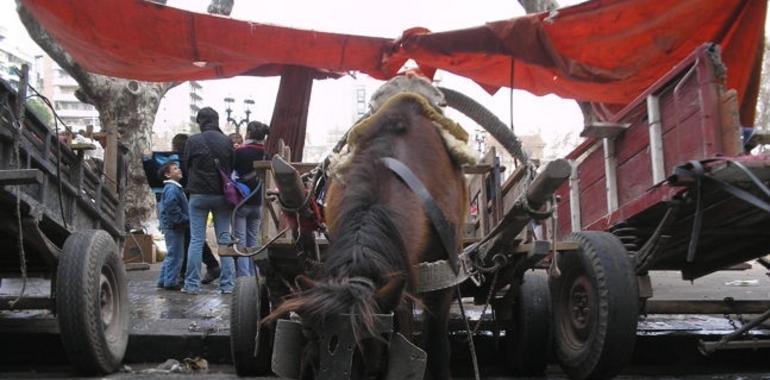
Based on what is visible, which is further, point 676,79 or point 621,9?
point 621,9

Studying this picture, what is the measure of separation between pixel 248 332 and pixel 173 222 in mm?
3611

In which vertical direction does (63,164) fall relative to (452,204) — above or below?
above

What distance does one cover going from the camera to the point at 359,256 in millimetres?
2678

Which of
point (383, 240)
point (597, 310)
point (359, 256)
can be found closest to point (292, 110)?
point (597, 310)

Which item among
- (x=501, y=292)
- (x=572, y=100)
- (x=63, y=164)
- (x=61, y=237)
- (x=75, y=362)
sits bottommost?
(x=75, y=362)

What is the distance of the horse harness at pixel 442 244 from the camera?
3.17 meters

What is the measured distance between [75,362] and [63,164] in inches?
70.4

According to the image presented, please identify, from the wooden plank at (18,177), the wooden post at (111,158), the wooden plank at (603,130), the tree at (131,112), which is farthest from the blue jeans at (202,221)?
the tree at (131,112)

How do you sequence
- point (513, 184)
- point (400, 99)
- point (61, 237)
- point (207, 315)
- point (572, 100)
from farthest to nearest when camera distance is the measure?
point (572, 100) → point (207, 315) → point (61, 237) → point (513, 184) → point (400, 99)

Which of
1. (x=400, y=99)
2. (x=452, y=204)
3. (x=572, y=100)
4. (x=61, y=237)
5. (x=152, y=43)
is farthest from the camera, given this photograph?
(x=572, y=100)

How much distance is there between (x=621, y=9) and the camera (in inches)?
266

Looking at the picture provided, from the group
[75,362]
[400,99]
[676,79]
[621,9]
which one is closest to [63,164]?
[75,362]

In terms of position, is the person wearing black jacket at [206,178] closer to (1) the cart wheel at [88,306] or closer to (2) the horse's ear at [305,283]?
(1) the cart wheel at [88,306]

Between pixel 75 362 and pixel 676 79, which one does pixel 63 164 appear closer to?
pixel 75 362
